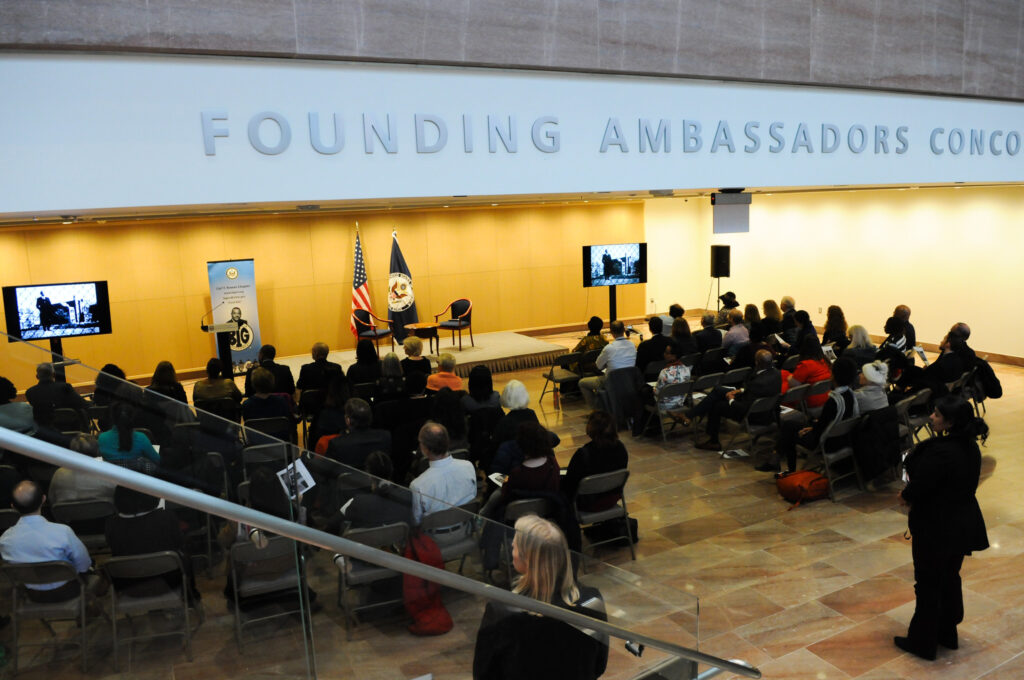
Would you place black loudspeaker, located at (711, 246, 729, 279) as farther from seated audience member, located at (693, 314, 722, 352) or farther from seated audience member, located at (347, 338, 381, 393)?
seated audience member, located at (347, 338, 381, 393)

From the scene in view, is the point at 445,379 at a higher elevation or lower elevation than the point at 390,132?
lower

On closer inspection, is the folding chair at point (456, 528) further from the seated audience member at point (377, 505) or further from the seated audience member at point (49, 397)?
the seated audience member at point (49, 397)

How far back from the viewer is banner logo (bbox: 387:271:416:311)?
1423 cm

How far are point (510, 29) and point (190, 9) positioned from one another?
7.52 ft

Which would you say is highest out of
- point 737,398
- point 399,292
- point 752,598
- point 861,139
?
point 861,139

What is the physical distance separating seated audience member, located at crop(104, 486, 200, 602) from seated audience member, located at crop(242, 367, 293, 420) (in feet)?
10.6

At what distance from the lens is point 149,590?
3553 millimetres

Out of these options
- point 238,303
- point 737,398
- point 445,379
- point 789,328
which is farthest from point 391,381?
point 238,303

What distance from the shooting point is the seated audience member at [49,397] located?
4.32m

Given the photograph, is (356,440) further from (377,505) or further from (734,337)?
(734,337)

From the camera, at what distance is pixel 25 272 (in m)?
12.2

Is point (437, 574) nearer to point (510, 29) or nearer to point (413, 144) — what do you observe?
point (413, 144)

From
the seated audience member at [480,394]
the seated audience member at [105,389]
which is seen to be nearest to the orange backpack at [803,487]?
the seated audience member at [480,394]

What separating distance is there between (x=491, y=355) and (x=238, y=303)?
4044mm
